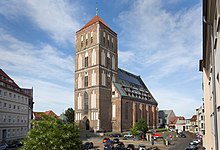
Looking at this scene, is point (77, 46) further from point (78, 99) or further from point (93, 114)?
point (93, 114)

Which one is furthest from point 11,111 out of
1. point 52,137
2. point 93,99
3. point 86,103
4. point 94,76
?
point 52,137

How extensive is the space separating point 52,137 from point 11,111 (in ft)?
126

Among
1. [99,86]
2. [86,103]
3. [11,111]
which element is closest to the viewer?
[11,111]

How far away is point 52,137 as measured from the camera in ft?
69.5

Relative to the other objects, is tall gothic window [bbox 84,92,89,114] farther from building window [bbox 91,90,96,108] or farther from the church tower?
building window [bbox 91,90,96,108]

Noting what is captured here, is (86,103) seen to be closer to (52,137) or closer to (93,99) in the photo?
(93,99)

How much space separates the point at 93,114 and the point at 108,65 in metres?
16.4

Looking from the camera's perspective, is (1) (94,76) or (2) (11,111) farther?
(1) (94,76)

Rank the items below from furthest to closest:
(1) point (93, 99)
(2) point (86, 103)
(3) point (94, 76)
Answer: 1. (2) point (86, 103)
2. (3) point (94, 76)
3. (1) point (93, 99)

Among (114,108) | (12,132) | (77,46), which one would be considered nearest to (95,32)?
(77,46)

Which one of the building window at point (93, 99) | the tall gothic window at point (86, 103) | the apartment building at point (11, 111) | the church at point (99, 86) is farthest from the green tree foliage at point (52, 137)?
the tall gothic window at point (86, 103)

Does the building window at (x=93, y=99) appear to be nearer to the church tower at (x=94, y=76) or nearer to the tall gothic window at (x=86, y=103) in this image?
the church tower at (x=94, y=76)

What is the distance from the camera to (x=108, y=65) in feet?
254

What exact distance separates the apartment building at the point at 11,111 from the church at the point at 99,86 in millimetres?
17475
